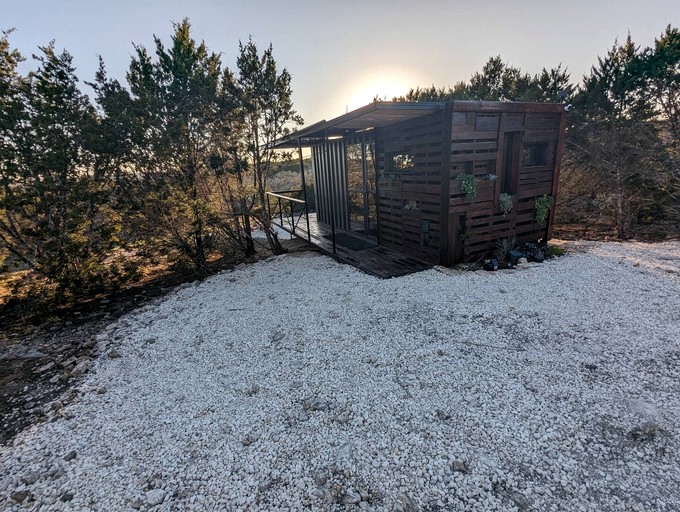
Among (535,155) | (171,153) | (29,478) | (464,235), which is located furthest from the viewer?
(535,155)

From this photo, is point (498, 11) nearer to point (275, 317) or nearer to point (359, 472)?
point (275, 317)

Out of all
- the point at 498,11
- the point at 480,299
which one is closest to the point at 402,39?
the point at 498,11

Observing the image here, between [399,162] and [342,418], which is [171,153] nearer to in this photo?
[399,162]

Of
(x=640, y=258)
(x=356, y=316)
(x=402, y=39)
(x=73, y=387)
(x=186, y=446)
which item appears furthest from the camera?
(x=402, y=39)

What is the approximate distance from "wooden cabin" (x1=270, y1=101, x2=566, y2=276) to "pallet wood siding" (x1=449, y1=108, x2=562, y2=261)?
17 mm

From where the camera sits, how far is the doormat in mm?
7214

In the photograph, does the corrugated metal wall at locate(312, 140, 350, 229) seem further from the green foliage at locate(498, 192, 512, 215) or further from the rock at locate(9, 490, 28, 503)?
the rock at locate(9, 490, 28, 503)

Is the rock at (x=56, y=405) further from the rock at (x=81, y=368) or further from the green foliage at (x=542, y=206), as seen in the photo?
the green foliage at (x=542, y=206)

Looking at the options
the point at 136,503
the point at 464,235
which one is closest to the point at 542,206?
the point at 464,235

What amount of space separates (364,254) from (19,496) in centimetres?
557

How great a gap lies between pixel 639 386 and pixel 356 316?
276cm

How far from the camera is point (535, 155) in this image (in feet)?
20.7

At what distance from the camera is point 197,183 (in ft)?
20.3

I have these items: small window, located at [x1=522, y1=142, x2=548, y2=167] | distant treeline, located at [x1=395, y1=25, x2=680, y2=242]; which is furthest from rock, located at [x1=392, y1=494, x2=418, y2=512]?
distant treeline, located at [x1=395, y1=25, x2=680, y2=242]
